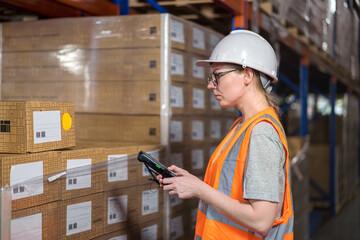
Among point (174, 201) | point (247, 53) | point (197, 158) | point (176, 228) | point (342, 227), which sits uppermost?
point (247, 53)

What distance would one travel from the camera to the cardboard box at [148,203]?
2641 mm

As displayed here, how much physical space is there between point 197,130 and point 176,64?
0.61 m

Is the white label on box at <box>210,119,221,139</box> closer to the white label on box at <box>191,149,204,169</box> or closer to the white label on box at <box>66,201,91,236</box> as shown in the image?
the white label on box at <box>191,149,204,169</box>

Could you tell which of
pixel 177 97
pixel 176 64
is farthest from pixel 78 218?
pixel 176 64

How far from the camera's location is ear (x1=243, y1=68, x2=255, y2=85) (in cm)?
188

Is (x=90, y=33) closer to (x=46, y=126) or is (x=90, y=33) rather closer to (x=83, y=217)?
(x=46, y=126)

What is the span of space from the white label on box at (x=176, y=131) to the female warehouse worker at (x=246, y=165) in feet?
3.49

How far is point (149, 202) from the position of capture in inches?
108

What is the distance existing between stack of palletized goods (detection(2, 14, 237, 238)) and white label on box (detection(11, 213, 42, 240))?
4.01ft

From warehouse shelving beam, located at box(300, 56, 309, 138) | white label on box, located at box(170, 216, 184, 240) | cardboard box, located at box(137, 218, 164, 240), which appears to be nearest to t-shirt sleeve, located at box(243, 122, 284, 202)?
cardboard box, located at box(137, 218, 164, 240)

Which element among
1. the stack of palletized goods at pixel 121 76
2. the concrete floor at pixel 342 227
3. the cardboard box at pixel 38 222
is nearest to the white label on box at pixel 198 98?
the stack of palletized goods at pixel 121 76

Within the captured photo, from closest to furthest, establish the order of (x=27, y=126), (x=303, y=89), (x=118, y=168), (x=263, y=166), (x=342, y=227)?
1. (x=263, y=166)
2. (x=27, y=126)
3. (x=118, y=168)
4. (x=303, y=89)
5. (x=342, y=227)


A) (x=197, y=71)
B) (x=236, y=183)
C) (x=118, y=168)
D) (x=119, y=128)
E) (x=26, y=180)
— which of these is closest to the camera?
(x=236, y=183)

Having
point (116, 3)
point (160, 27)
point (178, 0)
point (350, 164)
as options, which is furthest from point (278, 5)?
point (350, 164)
